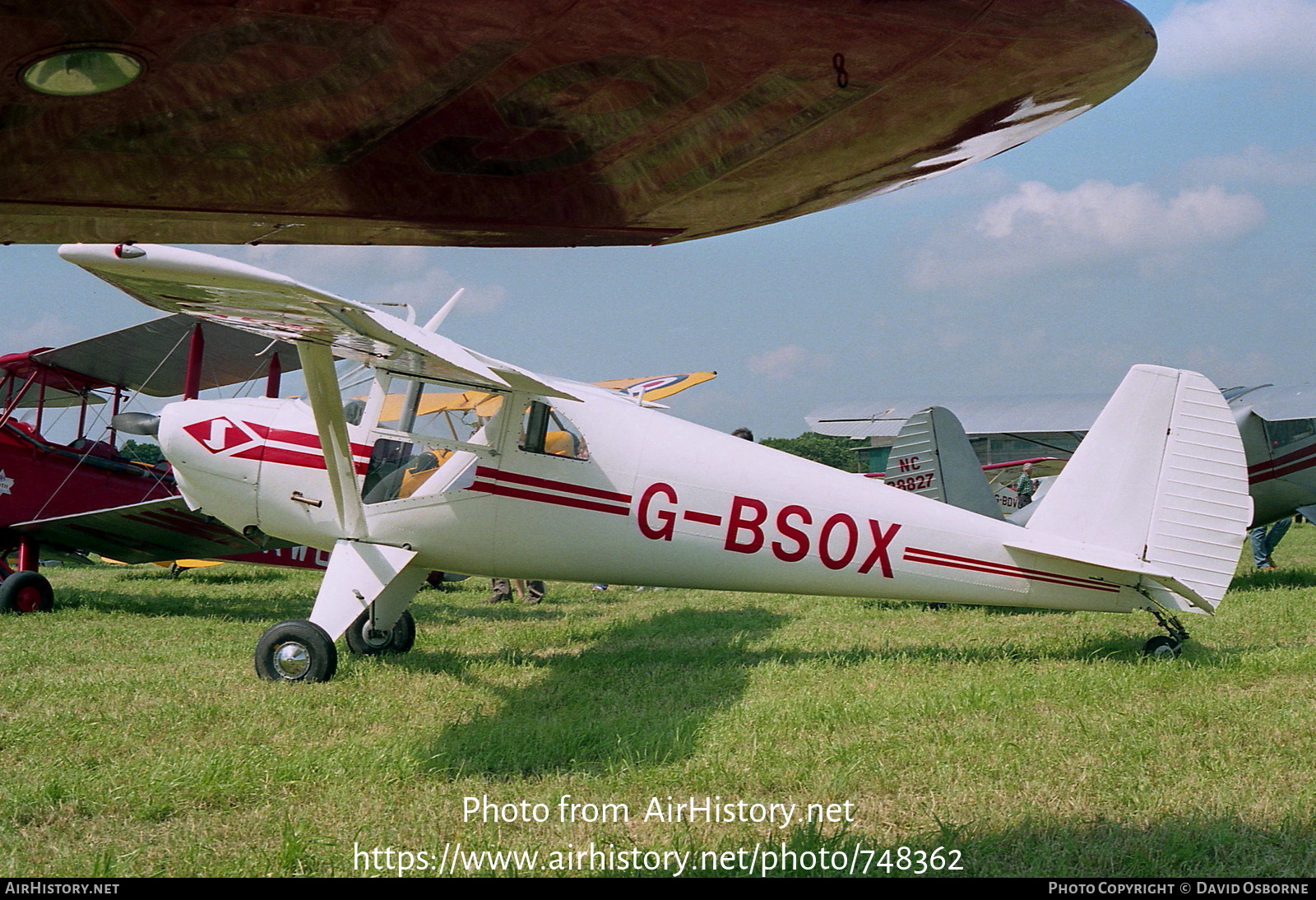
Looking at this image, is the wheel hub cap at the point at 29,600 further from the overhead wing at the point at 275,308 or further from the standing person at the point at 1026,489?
the standing person at the point at 1026,489

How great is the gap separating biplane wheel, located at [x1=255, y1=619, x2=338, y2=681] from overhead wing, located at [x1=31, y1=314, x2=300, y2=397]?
15.5 ft

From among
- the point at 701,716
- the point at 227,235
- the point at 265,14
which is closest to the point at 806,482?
the point at 701,716

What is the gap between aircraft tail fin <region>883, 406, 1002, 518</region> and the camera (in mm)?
8953

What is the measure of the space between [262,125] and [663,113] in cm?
68

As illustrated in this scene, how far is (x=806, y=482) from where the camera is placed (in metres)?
6.12

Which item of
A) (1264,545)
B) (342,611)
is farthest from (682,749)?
(1264,545)

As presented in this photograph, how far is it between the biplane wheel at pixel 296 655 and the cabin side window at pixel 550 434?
5.57 feet

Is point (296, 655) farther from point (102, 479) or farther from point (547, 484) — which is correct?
point (102, 479)

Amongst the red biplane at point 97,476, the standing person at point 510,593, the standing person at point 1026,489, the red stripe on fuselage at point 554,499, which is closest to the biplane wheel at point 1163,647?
the red stripe on fuselage at point 554,499

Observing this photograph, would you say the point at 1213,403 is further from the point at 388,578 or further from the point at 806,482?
the point at 388,578

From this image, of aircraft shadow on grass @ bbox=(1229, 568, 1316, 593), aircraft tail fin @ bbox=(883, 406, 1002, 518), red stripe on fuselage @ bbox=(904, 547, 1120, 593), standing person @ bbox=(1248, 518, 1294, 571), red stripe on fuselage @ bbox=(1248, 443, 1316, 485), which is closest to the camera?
red stripe on fuselage @ bbox=(904, 547, 1120, 593)

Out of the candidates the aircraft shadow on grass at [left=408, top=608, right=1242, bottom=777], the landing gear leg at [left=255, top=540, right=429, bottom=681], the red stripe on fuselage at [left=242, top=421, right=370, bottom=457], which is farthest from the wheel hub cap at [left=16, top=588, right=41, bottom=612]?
the aircraft shadow on grass at [left=408, top=608, right=1242, bottom=777]

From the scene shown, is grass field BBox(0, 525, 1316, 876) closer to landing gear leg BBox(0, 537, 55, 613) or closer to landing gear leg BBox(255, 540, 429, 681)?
landing gear leg BBox(255, 540, 429, 681)

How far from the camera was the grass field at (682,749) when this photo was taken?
2.97m
